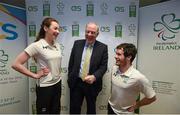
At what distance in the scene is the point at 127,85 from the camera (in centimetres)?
188

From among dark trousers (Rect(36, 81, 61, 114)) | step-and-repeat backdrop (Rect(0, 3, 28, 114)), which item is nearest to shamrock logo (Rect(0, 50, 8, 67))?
step-and-repeat backdrop (Rect(0, 3, 28, 114))

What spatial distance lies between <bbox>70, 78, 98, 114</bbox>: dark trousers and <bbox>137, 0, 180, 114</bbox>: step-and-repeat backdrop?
0.87 m

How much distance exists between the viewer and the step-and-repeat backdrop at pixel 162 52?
9.26ft

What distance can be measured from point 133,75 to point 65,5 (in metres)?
1.54

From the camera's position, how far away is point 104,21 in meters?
2.98

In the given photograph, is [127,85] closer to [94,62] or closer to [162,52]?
[94,62]

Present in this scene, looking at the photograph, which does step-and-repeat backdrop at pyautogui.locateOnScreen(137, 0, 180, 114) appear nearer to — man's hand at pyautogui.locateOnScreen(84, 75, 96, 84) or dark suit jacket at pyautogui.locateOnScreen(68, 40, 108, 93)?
dark suit jacket at pyautogui.locateOnScreen(68, 40, 108, 93)

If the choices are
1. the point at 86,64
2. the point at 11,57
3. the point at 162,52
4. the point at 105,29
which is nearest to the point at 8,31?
the point at 11,57

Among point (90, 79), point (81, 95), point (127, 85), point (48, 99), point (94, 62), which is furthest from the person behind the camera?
point (81, 95)

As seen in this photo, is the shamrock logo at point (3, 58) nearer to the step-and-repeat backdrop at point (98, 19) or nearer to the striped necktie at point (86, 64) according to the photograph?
the step-and-repeat backdrop at point (98, 19)

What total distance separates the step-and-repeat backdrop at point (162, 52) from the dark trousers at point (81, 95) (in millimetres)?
866

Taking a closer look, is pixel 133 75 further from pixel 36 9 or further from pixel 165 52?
pixel 36 9

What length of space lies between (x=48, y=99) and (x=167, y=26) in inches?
67.1

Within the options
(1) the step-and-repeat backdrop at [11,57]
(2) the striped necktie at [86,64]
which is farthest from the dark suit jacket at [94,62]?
(1) the step-and-repeat backdrop at [11,57]
